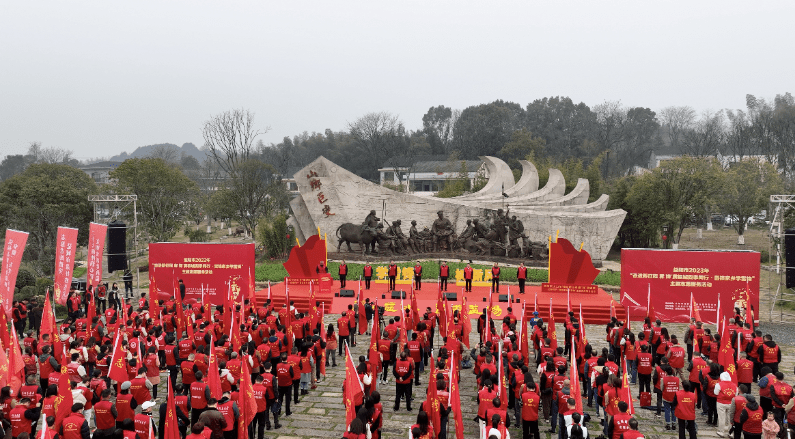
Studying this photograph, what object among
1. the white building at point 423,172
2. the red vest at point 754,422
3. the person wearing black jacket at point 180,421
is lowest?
the person wearing black jacket at point 180,421

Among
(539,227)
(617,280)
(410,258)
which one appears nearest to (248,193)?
(410,258)

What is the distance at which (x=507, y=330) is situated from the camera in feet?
32.9

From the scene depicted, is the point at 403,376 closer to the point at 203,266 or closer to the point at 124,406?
the point at 124,406

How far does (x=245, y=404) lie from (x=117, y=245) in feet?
44.8

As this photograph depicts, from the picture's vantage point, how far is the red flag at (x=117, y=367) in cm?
792

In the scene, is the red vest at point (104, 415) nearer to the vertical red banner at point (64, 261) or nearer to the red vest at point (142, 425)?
the red vest at point (142, 425)

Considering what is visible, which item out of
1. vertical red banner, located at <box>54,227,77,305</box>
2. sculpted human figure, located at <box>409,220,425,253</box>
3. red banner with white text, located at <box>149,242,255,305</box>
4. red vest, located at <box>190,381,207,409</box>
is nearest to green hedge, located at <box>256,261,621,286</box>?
sculpted human figure, located at <box>409,220,425,253</box>

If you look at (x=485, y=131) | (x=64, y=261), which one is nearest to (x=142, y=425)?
(x=64, y=261)

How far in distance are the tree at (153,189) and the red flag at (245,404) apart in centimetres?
2414

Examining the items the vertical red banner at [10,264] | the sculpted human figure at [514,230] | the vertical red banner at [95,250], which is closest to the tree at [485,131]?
the sculpted human figure at [514,230]

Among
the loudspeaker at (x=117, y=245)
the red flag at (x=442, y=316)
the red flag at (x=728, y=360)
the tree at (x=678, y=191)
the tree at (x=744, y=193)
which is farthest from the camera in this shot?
the tree at (x=744, y=193)

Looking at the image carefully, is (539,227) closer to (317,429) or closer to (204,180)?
(317,429)

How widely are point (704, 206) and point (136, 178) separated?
30934 mm

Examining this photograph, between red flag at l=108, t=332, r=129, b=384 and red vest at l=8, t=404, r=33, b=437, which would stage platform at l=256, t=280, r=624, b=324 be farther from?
red vest at l=8, t=404, r=33, b=437
